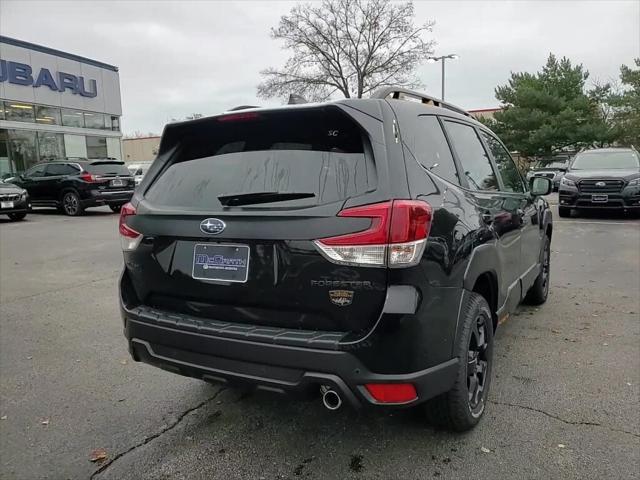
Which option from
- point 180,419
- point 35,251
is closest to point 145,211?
point 180,419

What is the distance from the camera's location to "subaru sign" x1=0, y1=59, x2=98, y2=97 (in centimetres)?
2385

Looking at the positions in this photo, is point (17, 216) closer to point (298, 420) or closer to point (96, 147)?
point (298, 420)

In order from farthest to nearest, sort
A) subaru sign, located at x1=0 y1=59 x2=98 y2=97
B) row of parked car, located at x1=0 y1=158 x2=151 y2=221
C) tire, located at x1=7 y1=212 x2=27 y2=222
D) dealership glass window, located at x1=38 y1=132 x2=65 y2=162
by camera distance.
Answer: dealership glass window, located at x1=38 y1=132 x2=65 y2=162 < subaru sign, located at x1=0 y1=59 x2=98 y2=97 < row of parked car, located at x1=0 y1=158 x2=151 y2=221 < tire, located at x1=7 y1=212 x2=27 y2=222

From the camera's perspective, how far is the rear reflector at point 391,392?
2.22 meters

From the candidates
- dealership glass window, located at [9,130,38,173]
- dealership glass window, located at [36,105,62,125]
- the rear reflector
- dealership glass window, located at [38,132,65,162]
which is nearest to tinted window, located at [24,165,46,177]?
dealership glass window, located at [9,130,38,173]

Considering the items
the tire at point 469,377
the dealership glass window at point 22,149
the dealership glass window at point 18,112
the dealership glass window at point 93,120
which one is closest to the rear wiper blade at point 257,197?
the tire at point 469,377

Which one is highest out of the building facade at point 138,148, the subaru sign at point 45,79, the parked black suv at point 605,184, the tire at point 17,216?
the subaru sign at point 45,79

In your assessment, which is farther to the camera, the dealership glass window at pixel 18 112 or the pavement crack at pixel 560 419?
the dealership glass window at pixel 18 112

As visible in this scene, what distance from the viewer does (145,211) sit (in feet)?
9.12

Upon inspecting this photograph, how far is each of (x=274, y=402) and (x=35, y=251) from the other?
7.79 meters

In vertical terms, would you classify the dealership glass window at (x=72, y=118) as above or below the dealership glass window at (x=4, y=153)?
above

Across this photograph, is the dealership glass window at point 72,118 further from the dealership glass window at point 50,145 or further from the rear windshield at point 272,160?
the rear windshield at point 272,160

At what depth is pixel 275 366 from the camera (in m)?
2.29

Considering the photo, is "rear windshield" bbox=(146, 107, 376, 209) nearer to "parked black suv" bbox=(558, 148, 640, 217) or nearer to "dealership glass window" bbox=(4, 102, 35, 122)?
"parked black suv" bbox=(558, 148, 640, 217)
